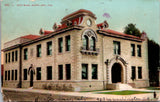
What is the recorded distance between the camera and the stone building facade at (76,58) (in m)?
18.9

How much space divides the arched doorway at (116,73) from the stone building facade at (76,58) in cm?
35

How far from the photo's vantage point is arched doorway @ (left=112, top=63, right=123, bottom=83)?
23198 millimetres

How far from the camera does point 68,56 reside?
19.9 meters

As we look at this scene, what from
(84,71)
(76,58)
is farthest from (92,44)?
(84,71)

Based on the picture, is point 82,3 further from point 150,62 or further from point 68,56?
point 150,62

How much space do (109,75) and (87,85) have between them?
2.84 metres

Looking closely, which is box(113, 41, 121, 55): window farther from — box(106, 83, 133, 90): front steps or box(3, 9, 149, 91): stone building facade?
box(106, 83, 133, 90): front steps

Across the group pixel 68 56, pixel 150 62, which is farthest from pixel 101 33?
pixel 150 62

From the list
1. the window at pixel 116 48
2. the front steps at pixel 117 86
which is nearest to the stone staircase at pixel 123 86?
the front steps at pixel 117 86

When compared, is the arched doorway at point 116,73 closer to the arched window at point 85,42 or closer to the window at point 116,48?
the window at point 116,48

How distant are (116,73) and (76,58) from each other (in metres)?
5.71

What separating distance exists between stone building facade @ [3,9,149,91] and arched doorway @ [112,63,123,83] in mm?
354

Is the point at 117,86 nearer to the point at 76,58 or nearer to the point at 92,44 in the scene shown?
the point at 92,44

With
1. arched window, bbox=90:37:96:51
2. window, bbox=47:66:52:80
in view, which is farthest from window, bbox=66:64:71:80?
arched window, bbox=90:37:96:51
